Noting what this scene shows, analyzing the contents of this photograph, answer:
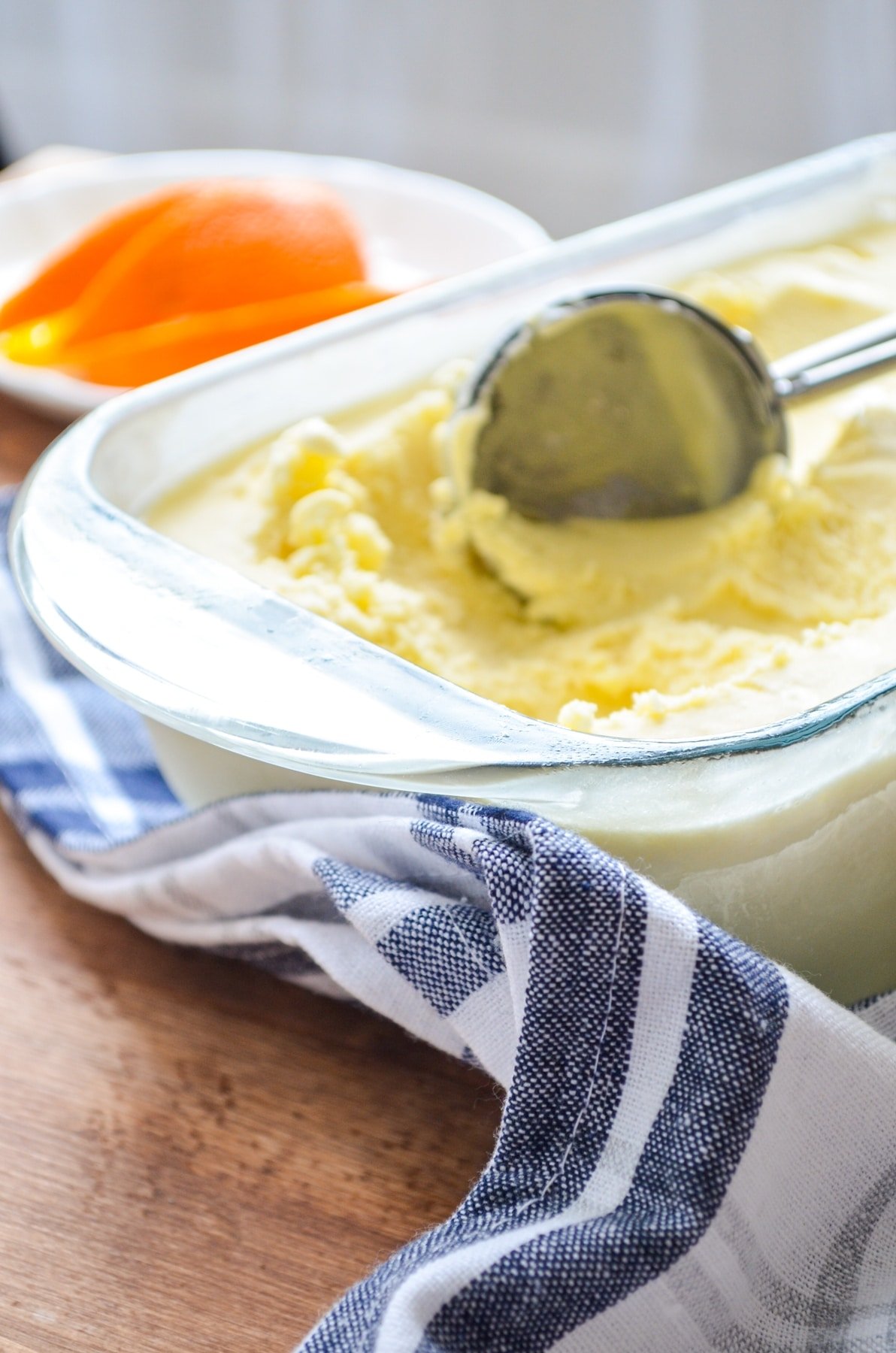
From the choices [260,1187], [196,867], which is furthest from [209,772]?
[260,1187]

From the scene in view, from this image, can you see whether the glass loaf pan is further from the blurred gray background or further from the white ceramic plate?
the blurred gray background

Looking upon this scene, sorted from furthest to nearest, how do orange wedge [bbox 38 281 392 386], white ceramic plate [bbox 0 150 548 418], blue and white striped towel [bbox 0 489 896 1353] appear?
white ceramic plate [bbox 0 150 548 418] < orange wedge [bbox 38 281 392 386] < blue and white striped towel [bbox 0 489 896 1353]

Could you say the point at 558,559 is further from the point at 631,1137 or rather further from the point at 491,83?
the point at 491,83

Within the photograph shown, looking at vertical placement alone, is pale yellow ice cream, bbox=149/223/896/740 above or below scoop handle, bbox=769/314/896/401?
below

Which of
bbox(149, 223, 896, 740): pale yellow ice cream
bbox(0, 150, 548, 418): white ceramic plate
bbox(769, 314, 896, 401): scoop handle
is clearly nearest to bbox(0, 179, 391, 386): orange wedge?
bbox(0, 150, 548, 418): white ceramic plate

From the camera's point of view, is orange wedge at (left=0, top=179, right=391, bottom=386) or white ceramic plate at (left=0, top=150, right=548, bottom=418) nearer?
orange wedge at (left=0, top=179, right=391, bottom=386)
